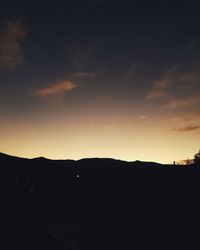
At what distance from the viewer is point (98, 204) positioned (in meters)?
8.84

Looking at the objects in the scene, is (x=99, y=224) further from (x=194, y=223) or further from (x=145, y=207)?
(x=194, y=223)

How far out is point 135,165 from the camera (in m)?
8.98

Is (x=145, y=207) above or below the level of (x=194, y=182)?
below

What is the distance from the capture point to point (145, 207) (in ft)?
29.0

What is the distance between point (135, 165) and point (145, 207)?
3.89ft

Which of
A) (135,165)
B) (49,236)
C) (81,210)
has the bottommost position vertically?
(49,236)

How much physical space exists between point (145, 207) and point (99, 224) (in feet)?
4.45

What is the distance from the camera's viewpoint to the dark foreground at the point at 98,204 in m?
8.27

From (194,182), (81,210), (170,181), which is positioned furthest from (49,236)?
(194,182)

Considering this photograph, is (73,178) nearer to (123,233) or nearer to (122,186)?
(122,186)

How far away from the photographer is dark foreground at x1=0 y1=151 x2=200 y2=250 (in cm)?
827

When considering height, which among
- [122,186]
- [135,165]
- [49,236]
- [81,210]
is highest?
[135,165]

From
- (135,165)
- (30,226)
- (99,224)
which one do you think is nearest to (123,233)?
(99,224)

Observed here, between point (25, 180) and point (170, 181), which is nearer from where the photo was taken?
point (25, 180)
